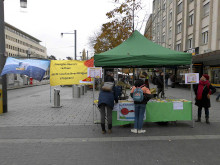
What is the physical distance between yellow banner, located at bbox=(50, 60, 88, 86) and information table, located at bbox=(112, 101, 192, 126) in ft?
9.25

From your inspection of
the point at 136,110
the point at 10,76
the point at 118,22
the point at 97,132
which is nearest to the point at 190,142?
the point at 136,110

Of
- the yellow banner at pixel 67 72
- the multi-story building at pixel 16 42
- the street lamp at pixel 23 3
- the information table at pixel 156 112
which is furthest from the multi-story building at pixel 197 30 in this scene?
the multi-story building at pixel 16 42

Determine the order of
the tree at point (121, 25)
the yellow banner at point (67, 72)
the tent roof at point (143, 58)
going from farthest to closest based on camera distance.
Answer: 1. the tree at point (121, 25)
2. the yellow banner at point (67, 72)
3. the tent roof at point (143, 58)

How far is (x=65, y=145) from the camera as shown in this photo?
Result: 4.66 meters

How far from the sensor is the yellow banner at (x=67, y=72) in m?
8.18

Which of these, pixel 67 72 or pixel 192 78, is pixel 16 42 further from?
pixel 192 78

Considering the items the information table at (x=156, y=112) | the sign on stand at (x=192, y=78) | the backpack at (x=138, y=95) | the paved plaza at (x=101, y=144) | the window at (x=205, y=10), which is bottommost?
the paved plaza at (x=101, y=144)

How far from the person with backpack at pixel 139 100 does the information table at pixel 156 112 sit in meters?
0.41

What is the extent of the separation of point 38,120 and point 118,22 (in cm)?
1329

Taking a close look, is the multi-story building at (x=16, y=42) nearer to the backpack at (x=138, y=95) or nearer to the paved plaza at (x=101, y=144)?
the paved plaza at (x=101, y=144)

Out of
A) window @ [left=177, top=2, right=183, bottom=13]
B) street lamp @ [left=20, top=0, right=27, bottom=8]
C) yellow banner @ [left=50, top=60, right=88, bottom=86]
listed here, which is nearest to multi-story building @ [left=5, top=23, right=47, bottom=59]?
window @ [left=177, top=2, right=183, bottom=13]

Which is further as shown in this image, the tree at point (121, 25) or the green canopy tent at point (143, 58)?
the tree at point (121, 25)

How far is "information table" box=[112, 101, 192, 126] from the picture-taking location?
5.96 meters

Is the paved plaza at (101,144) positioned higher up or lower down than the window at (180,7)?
lower down
